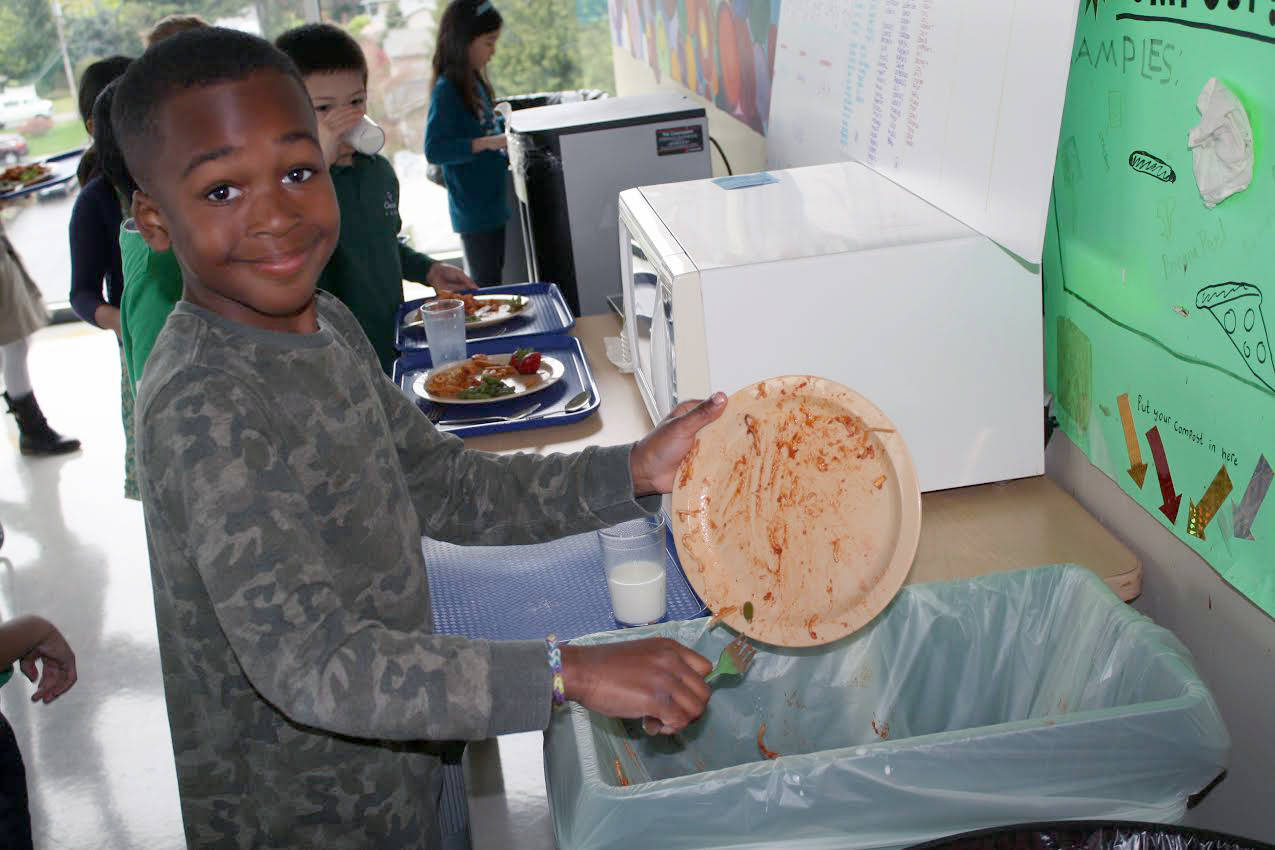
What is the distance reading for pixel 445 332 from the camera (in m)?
2.05

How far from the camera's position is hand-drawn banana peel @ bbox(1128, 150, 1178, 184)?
1.14m

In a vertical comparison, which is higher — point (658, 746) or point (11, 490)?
point (658, 746)

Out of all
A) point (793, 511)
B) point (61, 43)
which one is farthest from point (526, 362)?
point (61, 43)

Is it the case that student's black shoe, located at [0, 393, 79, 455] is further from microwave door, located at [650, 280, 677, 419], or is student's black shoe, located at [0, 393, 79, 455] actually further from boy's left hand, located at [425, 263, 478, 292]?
microwave door, located at [650, 280, 677, 419]

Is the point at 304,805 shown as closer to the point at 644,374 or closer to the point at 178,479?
the point at 178,479

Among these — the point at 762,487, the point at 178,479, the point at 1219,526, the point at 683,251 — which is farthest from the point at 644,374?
the point at 178,479

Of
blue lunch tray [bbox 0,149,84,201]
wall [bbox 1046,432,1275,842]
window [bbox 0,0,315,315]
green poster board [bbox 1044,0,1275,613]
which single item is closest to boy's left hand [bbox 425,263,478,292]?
green poster board [bbox 1044,0,1275,613]

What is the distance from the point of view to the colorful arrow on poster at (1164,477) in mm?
1213

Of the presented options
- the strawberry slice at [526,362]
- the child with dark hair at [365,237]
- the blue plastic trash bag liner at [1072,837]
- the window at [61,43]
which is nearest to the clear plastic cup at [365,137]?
the child with dark hair at [365,237]

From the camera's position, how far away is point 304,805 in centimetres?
107

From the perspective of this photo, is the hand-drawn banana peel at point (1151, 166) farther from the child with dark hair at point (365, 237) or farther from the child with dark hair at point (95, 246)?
the child with dark hair at point (95, 246)

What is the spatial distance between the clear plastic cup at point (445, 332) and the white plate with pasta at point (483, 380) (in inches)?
1.6

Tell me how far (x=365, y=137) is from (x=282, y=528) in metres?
1.55

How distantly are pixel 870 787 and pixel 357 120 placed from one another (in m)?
→ 1.69
